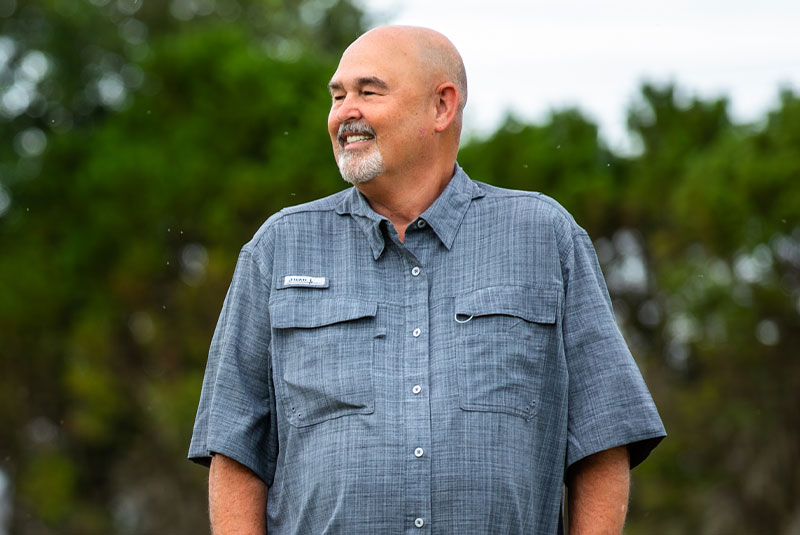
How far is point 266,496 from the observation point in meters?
3.13

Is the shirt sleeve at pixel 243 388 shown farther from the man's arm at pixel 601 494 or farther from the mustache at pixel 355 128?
the man's arm at pixel 601 494

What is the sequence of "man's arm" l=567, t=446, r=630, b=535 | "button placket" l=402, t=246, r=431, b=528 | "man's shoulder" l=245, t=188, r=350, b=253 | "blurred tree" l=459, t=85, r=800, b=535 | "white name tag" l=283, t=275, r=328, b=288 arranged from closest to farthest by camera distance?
1. "button placket" l=402, t=246, r=431, b=528
2. "man's arm" l=567, t=446, r=630, b=535
3. "white name tag" l=283, t=275, r=328, b=288
4. "man's shoulder" l=245, t=188, r=350, b=253
5. "blurred tree" l=459, t=85, r=800, b=535

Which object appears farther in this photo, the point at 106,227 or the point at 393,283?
the point at 106,227

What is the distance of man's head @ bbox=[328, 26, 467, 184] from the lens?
10.3ft

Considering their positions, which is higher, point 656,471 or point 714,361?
point 714,361

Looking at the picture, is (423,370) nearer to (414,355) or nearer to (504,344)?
(414,355)

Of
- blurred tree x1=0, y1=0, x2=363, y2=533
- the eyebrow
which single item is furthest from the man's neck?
blurred tree x1=0, y1=0, x2=363, y2=533

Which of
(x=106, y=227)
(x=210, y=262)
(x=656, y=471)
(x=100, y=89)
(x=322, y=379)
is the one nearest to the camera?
(x=322, y=379)

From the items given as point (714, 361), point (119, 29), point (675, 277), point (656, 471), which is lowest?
point (656, 471)

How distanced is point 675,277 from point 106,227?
11013 millimetres

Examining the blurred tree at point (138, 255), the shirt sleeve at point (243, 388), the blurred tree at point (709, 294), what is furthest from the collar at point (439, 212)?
the blurred tree at point (138, 255)

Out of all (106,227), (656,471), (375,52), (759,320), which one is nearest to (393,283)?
(375,52)

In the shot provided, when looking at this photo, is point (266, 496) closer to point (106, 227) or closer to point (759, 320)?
point (759, 320)

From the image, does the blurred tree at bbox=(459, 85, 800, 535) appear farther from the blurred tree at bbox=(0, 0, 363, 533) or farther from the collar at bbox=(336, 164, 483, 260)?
the collar at bbox=(336, 164, 483, 260)
